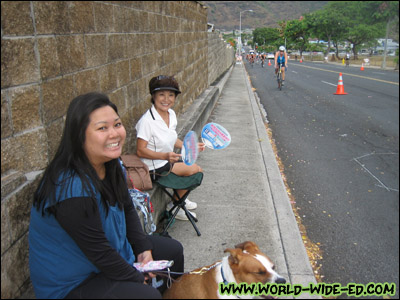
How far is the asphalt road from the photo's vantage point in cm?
359

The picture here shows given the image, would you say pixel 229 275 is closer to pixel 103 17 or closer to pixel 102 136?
pixel 102 136

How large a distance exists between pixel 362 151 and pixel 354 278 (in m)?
4.09

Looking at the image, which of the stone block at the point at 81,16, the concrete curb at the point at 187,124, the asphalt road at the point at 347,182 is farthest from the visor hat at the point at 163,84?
the asphalt road at the point at 347,182

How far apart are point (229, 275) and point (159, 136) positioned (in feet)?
6.30

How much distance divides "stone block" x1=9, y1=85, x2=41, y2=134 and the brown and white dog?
1.43 m

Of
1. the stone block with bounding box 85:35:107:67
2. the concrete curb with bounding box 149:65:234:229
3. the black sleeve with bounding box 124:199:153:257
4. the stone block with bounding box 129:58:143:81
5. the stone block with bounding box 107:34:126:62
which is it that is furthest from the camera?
the stone block with bounding box 129:58:143:81

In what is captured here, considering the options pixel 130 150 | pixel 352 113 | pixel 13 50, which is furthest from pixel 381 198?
pixel 352 113

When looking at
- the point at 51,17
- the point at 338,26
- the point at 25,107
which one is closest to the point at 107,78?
the point at 51,17

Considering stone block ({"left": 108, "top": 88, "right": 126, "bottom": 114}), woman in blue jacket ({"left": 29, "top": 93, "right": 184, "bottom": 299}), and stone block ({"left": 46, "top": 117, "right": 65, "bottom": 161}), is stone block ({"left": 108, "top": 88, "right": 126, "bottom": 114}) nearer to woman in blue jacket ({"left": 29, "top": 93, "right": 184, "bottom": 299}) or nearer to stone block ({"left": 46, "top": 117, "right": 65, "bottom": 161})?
stone block ({"left": 46, "top": 117, "right": 65, "bottom": 161})

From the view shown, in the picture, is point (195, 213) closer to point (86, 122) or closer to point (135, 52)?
point (135, 52)

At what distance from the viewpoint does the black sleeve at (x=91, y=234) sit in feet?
5.98

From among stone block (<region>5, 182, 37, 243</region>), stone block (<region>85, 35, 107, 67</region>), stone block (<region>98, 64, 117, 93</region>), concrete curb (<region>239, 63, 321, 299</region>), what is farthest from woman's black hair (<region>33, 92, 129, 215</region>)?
concrete curb (<region>239, 63, 321, 299</region>)

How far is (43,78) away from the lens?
2307 millimetres

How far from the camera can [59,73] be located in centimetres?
252
